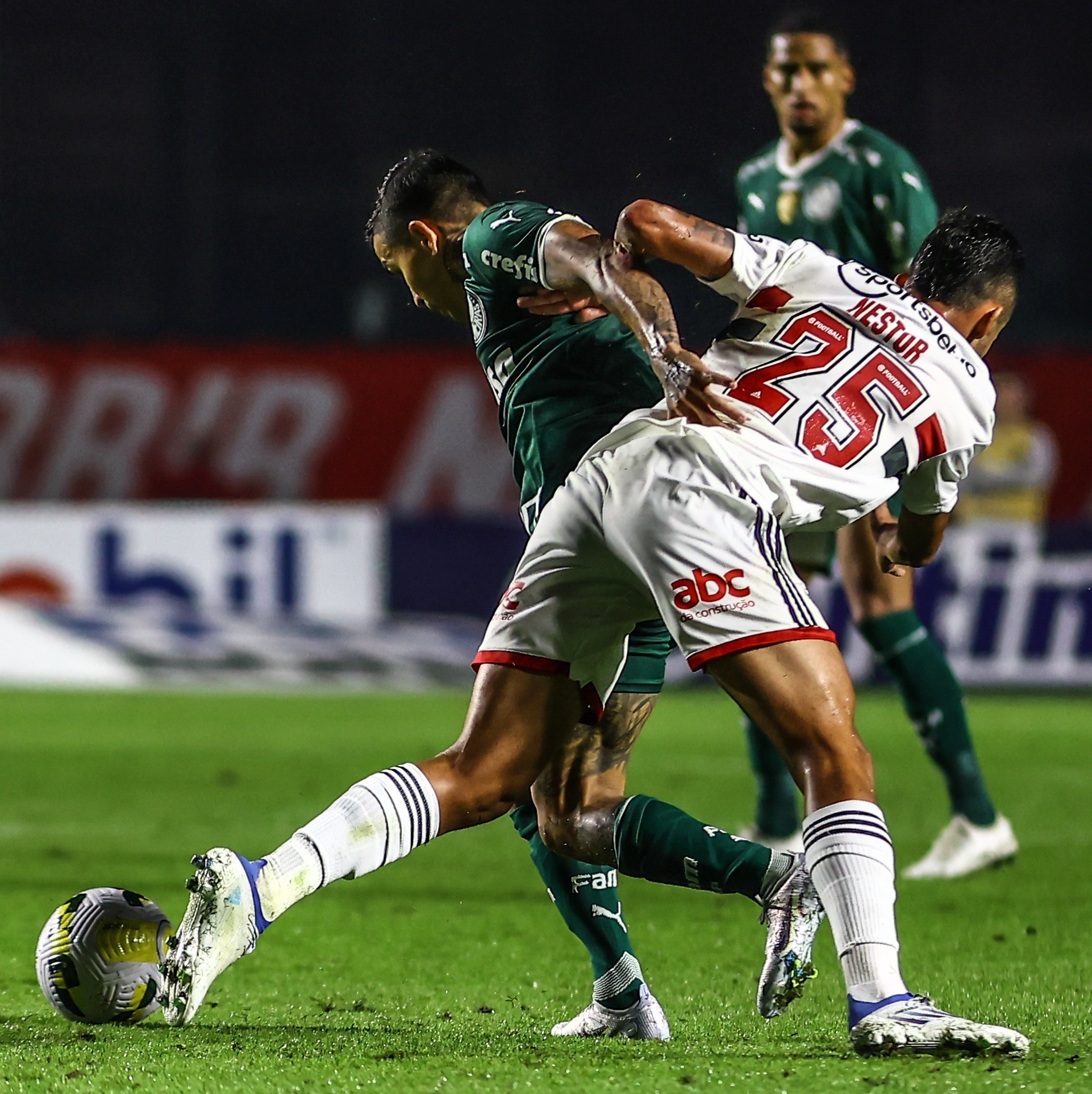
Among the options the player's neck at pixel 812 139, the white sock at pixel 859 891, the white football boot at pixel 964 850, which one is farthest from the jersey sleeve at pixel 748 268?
the white football boot at pixel 964 850

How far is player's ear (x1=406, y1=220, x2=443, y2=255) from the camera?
4.02 meters

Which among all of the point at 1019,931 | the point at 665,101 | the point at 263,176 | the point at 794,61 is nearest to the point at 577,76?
the point at 665,101

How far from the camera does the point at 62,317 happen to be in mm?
18828

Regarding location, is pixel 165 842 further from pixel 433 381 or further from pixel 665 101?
pixel 665 101

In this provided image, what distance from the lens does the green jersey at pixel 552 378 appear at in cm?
390

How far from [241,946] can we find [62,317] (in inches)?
644

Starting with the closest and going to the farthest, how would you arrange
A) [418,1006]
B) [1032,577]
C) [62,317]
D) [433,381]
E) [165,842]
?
1. [418,1006]
2. [165,842]
3. [1032,577]
4. [433,381]
5. [62,317]

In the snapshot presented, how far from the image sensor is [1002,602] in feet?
39.6

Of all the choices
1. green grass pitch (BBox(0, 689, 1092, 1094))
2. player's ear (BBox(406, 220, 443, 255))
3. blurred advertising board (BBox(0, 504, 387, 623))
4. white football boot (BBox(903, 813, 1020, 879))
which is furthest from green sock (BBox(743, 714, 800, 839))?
blurred advertising board (BBox(0, 504, 387, 623))

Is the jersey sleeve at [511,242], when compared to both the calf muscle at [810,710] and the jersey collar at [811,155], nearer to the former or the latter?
the calf muscle at [810,710]

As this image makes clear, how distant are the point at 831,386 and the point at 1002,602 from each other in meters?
8.91

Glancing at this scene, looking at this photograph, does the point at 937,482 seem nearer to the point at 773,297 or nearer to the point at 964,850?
the point at 773,297

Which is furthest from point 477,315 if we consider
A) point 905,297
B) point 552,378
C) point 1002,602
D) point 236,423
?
point 236,423

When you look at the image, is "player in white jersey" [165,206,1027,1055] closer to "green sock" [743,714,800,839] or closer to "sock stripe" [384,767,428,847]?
"sock stripe" [384,767,428,847]
